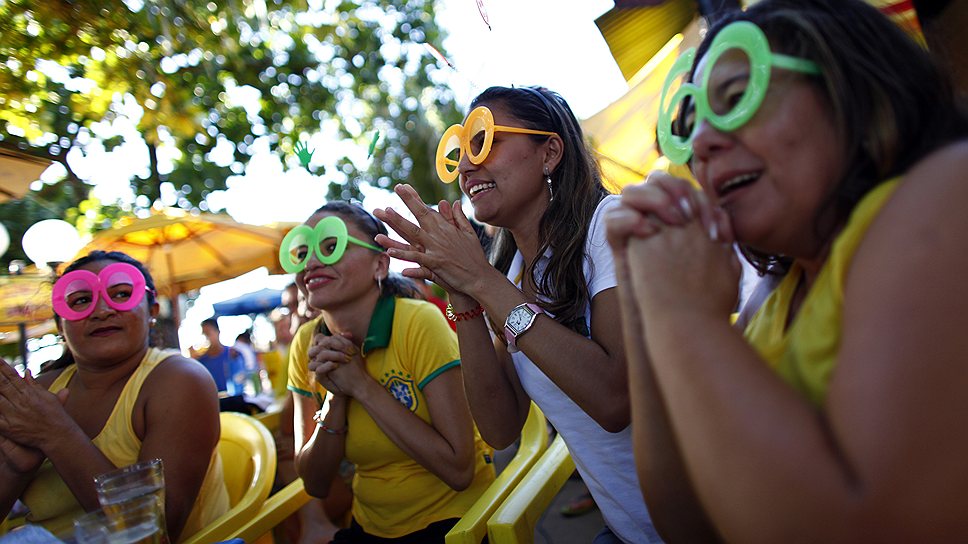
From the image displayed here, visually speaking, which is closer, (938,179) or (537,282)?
(938,179)

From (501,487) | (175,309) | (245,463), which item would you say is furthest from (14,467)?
(175,309)

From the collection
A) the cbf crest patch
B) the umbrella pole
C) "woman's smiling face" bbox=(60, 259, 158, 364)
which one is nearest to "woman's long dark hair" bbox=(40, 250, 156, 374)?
"woman's smiling face" bbox=(60, 259, 158, 364)

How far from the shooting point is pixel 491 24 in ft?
7.92

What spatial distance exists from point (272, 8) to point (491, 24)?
5732 millimetres

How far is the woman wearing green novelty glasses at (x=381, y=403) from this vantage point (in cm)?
238

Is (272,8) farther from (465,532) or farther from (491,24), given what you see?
(465,532)

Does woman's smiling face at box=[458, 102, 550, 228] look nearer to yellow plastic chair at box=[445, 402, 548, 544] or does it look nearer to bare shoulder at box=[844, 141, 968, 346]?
yellow plastic chair at box=[445, 402, 548, 544]

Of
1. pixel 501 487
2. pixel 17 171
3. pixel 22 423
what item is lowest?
pixel 501 487

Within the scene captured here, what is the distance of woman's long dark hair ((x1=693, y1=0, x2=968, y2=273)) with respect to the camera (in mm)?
989

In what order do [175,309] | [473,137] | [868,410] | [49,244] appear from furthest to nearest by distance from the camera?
1. [175,309]
2. [49,244]
3. [473,137]
4. [868,410]

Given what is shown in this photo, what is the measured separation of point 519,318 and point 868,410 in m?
1.01

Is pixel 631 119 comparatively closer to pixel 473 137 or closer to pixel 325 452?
pixel 473 137

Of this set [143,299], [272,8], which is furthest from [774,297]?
[272,8]

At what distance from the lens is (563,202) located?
80.8 inches
